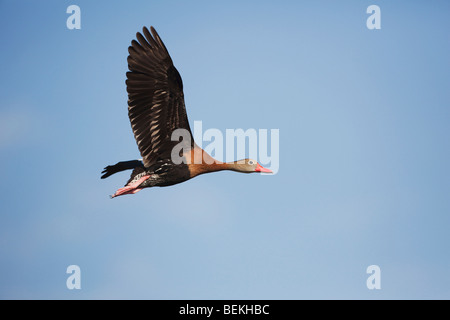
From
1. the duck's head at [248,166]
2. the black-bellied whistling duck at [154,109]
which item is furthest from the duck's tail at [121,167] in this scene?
the duck's head at [248,166]

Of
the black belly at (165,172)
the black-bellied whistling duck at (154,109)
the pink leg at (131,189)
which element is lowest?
the pink leg at (131,189)

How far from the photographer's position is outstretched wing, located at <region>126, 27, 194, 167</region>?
990 centimetres

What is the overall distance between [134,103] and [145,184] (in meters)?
1.38

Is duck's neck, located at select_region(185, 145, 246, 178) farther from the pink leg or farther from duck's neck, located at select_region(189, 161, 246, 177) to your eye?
the pink leg

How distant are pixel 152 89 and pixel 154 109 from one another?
33 centimetres

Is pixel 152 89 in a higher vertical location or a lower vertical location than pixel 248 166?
higher

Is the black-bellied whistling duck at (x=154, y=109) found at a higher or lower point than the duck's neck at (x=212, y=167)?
higher

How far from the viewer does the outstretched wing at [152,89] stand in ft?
32.5

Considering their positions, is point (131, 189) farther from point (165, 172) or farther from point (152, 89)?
point (152, 89)

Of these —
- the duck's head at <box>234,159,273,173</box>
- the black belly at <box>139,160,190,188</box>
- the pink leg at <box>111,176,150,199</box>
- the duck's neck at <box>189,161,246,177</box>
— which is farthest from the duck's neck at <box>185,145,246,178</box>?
the pink leg at <box>111,176,150,199</box>

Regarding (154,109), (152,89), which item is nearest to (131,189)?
(154,109)

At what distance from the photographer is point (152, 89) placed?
9922mm

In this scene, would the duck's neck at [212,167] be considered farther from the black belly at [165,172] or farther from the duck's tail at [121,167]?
the duck's tail at [121,167]
